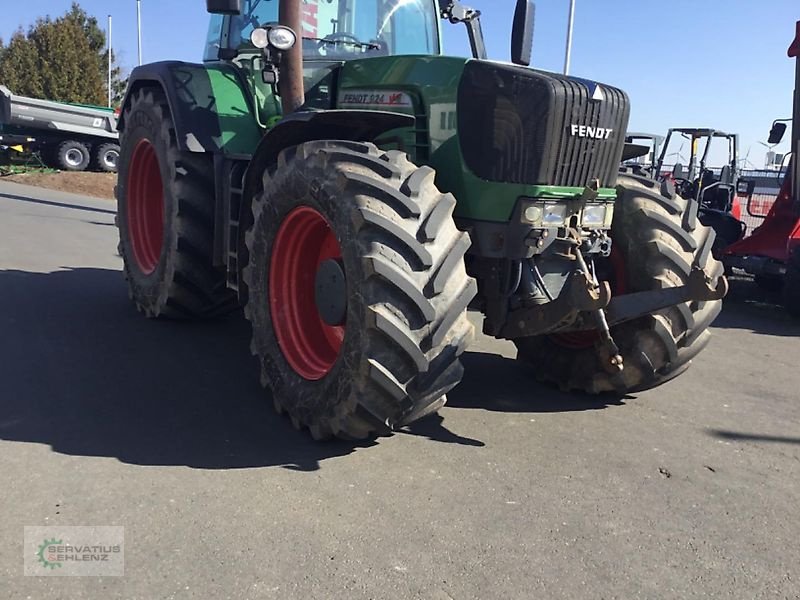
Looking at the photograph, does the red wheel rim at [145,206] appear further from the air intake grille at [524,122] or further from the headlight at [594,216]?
the headlight at [594,216]

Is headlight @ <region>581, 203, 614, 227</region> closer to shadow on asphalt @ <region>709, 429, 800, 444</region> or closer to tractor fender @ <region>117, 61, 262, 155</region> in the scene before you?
shadow on asphalt @ <region>709, 429, 800, 444</region>

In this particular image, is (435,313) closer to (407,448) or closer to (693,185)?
(407,448)

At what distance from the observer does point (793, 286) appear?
27.5 ft

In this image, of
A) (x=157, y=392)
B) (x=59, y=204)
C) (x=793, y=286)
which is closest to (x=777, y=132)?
(x=793, y=286)

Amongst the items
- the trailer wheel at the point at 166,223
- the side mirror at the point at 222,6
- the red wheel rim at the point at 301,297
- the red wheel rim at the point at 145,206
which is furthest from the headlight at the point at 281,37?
the red wheel rim at the point at 145,206

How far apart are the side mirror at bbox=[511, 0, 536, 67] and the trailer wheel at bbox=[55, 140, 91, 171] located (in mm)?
21715

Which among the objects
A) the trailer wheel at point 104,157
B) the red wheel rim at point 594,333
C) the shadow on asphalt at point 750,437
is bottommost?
the trailer wheel at point 104,157

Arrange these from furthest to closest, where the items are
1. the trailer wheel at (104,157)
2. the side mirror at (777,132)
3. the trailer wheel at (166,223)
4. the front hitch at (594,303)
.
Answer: the trailer wheel at (104,157) → the side mirror at (777,132) → the trailer wheel at (166,223) → the front hitch at (594,303)

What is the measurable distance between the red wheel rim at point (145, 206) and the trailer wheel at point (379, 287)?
298cm

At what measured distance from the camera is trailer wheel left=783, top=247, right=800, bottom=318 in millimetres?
8352

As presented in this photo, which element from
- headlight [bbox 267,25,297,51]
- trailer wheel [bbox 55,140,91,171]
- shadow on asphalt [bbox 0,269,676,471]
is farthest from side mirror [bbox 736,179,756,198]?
trailer wheel [bbox 55,140,91,171]

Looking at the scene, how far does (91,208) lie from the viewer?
16016 millimetres

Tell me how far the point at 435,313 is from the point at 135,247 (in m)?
4.12

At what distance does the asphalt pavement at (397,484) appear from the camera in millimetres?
2736
